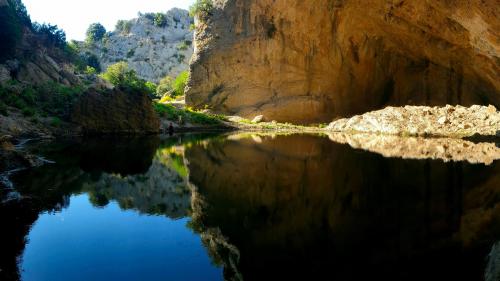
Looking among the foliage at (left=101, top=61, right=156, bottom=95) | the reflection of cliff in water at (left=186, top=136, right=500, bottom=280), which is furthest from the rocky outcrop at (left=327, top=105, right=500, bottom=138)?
the foliage at (left=101, top=61, right=156, bottom=95)

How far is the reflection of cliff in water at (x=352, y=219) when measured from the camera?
6.52 meters

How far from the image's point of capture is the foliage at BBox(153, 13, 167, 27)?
399ft

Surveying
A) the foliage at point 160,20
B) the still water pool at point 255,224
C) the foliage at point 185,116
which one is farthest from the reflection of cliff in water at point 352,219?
the foliage at point 160,20

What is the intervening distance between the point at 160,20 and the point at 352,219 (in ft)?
401

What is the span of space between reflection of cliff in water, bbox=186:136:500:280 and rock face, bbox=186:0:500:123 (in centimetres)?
3149

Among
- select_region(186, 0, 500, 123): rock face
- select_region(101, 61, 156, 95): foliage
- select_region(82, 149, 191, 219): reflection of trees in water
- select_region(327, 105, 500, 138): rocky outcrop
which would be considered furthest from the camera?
select_region(101, 61, 156, 95): foliage

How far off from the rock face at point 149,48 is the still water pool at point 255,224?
10322cm

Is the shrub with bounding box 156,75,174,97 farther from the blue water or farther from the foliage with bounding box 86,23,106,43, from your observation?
the blue water

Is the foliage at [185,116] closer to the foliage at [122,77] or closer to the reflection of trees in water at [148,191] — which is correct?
the foliage at [122,77]

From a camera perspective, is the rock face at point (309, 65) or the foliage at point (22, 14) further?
the foliage at point (22, 14)

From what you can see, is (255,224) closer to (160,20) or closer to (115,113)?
(115,113)

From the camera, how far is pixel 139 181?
46.1 feet

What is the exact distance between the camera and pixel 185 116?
151 ft

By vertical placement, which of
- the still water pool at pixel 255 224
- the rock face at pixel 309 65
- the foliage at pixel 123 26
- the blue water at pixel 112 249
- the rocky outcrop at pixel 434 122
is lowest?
the blue water at pixel 112 249
